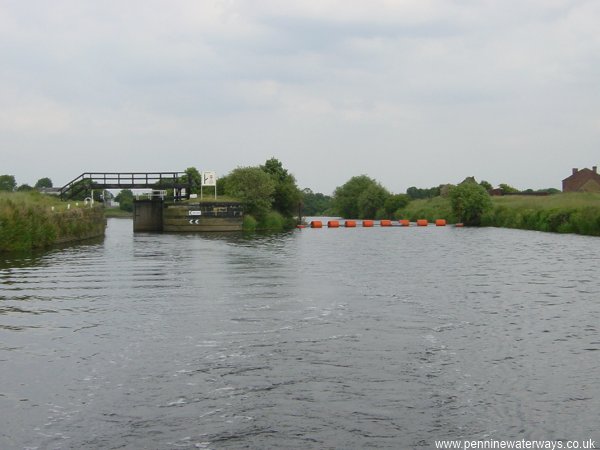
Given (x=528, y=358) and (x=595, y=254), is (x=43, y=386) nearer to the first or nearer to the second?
(x=528, y=358)

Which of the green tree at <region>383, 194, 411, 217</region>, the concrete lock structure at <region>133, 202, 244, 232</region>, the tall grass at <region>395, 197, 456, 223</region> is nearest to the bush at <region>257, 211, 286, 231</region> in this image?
the concrete lock structure at <region>133, 202, 244, 232</region>

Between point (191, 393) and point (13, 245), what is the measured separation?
31224mm

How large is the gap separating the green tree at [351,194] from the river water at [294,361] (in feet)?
401

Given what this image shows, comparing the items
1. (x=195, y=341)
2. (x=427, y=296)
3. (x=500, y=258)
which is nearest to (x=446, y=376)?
(x=195, y=341)

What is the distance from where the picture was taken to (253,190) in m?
77.4

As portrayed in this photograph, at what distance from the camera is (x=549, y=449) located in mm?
8398

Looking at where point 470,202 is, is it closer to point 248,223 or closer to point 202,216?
point 248,223

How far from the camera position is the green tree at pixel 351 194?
484ft

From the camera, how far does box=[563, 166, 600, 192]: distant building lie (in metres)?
124

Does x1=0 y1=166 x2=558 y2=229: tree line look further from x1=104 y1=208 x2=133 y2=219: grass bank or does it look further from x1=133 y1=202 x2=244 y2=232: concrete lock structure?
x1=104 y1=208 x2=133 y2=219: grass bank

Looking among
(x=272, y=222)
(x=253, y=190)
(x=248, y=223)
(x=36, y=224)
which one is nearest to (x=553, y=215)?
(x=272, y=222)

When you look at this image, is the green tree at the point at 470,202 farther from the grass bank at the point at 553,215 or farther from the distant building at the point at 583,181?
the distant building at the point at 583,181

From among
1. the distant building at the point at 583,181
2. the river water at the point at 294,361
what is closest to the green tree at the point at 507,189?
the distant building at the point at 583,181

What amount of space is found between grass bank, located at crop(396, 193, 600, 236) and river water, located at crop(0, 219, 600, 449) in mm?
37549
